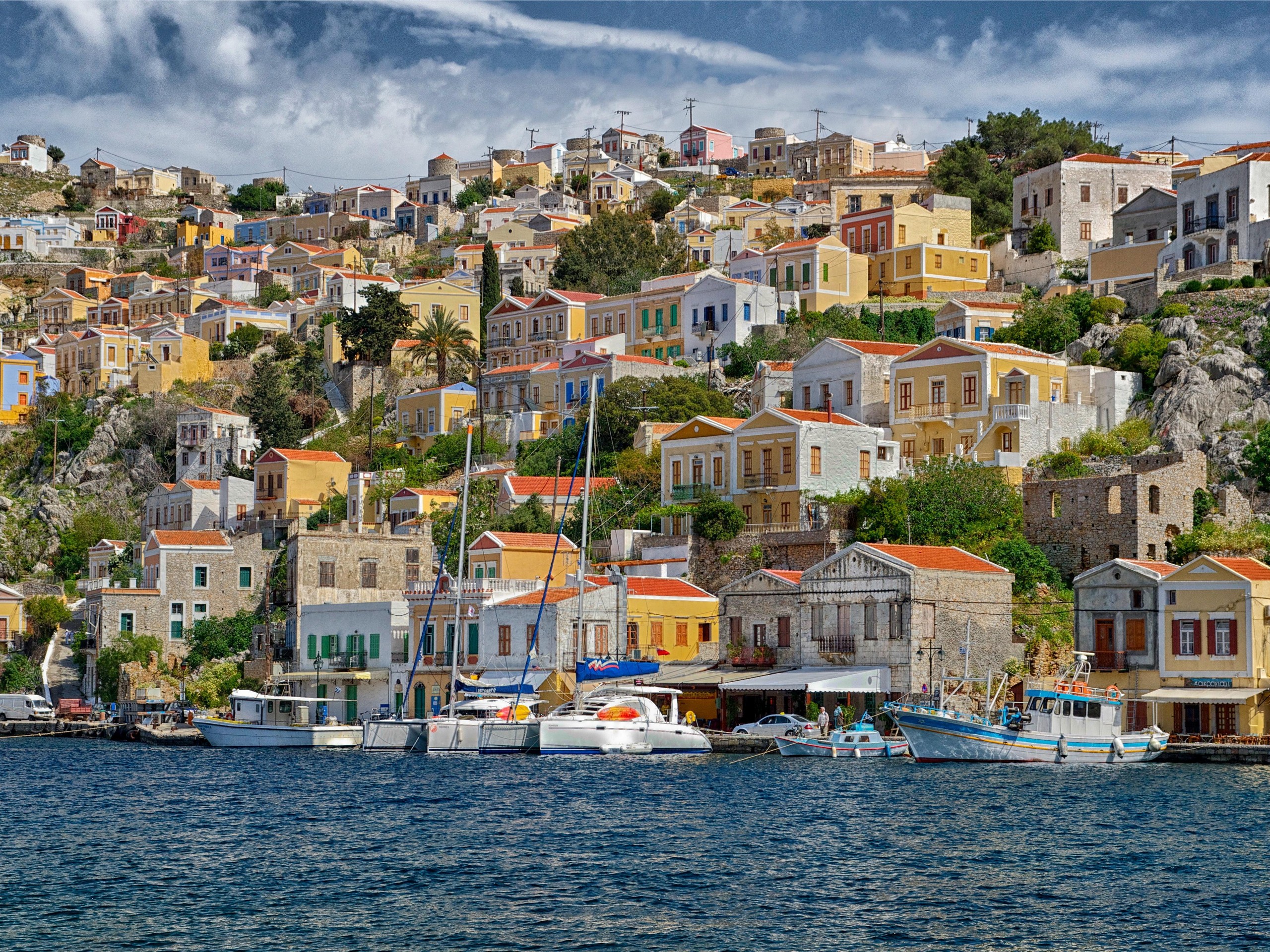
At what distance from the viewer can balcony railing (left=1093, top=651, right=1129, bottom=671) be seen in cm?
5281

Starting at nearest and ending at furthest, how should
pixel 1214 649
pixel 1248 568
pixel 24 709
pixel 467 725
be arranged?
pixel 1214 649, pixel 1248 568, pixel 467 725, pixel 24 709

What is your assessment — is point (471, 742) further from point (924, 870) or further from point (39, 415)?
point (39, 415)

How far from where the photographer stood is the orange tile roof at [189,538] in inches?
3000

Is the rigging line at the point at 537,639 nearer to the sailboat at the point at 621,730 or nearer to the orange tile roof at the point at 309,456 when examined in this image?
the sailboat at the point at 621,730

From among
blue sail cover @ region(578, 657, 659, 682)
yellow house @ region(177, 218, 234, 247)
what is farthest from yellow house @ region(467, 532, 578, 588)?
yellow house @ region(177, 218, 234, 247)

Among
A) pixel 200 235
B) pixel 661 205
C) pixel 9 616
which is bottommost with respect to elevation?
pixel 9 616

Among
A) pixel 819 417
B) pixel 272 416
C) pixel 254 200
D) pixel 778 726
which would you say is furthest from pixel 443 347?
pixel 254 200

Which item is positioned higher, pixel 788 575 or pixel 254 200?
pixel 254 200

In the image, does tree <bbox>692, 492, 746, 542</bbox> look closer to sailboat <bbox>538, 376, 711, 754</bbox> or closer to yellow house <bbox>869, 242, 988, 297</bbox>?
sailboat <bbox>538, 376, 711, 754</bbox>

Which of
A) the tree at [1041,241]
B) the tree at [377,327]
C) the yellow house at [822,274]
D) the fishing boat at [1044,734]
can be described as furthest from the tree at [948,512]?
the tree at [377,327]

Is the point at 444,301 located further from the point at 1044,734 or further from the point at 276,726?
the point at 1044,734

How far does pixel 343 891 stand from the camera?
29.7 meters

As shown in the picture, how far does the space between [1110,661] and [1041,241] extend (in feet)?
127

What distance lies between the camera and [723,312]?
283 feet
